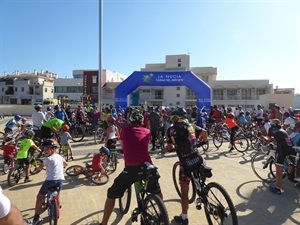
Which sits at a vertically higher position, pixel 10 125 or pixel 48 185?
pixel 10 125

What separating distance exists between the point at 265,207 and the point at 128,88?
1411 centimetres

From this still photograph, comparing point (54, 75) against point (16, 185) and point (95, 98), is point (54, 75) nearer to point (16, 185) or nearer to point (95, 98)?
point (95, 98)

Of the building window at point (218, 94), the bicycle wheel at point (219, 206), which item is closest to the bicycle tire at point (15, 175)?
the bicycle wheel at point (219, 206)

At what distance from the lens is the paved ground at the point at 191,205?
427 cm

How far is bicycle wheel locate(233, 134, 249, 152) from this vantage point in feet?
32.3

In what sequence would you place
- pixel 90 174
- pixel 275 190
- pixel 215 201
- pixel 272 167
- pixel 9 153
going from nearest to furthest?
pixel 215 201 < pixel 275 190 < pixel 90 174 < pixel 272 167 < pixel 9 153

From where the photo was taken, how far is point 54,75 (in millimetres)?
82188

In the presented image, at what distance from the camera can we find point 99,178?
6215 millimetres

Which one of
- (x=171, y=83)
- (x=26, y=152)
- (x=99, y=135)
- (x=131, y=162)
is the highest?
(x=171, y=83)

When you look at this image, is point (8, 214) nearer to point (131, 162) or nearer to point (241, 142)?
point (131, 162)

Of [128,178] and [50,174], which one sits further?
[50,174]

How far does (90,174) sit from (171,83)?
41.9ft

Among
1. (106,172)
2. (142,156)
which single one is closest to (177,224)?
(142,156)

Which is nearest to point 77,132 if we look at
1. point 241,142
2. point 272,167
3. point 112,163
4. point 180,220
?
point 112,163
